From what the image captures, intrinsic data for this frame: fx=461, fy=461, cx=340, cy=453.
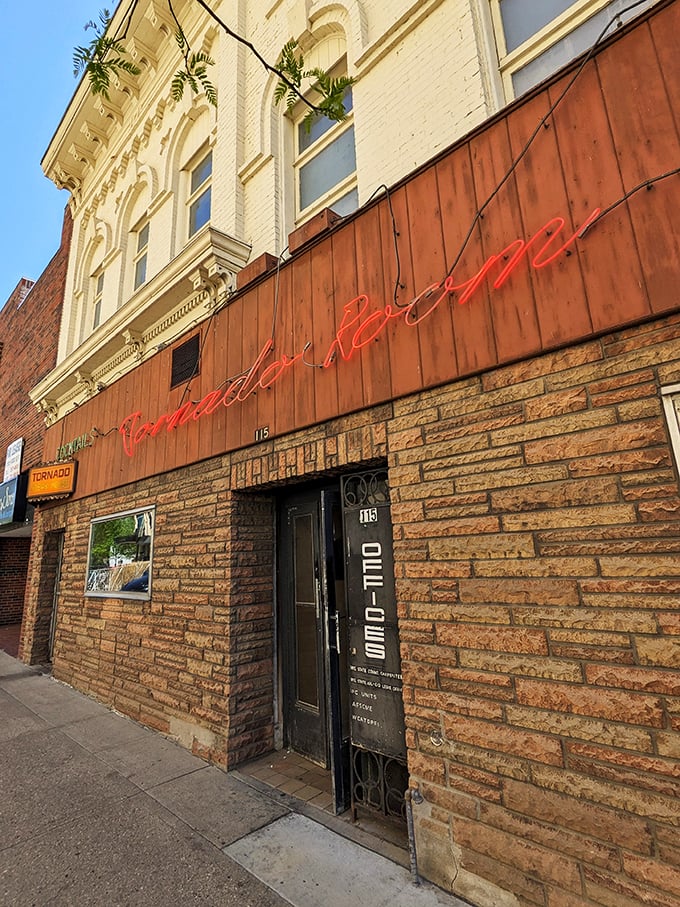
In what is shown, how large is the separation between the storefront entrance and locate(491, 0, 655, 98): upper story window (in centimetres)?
385

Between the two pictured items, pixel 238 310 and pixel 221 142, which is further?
pixel 221 142

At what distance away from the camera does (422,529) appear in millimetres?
3061

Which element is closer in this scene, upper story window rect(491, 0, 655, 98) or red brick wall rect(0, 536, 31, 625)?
upper story window rect(491, 0, 655, 98)

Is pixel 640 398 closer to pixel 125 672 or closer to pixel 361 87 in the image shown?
pixel 361 87

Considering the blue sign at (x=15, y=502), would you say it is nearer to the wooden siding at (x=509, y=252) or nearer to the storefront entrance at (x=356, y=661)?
the wooden siding at (x=509, y=252)

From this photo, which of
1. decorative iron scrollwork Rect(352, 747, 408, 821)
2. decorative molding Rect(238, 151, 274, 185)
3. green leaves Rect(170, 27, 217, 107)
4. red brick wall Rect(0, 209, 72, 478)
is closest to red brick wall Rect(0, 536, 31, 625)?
red brick wall Rect(0, 209, 72, 478)

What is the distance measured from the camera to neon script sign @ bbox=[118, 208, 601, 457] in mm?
2732

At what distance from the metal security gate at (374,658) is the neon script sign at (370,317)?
3.68 feet

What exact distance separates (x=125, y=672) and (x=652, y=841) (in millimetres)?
5657

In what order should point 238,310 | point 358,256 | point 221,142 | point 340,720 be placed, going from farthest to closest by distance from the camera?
point 221,142 < point 238,310 < point 358,256 < point 340,720

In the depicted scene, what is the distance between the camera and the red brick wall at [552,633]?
2.12 metres

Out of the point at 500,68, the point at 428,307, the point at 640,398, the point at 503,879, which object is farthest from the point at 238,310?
the point at 503,879

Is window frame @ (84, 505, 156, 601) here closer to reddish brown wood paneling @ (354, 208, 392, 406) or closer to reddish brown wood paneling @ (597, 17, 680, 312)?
reddish brown wood paneling @ (354, 208, 392, 406)

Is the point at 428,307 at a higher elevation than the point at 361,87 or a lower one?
lower
